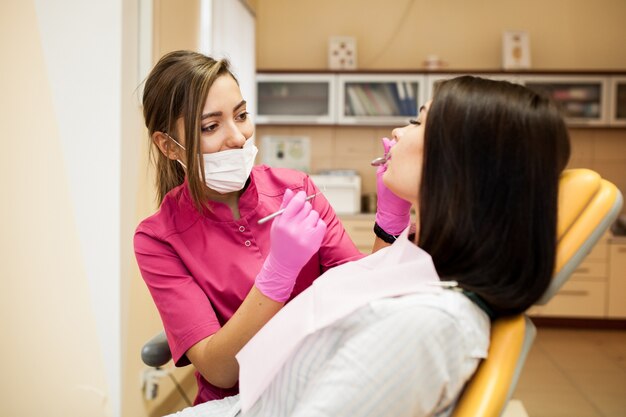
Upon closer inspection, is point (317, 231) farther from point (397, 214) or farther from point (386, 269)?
point (397, 214)

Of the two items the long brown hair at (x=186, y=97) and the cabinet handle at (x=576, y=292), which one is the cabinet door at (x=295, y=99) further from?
the long brown hair at (x=186, y=97)

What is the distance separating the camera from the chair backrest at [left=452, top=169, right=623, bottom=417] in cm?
93

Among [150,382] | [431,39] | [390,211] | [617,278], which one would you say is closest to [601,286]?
[617,278]

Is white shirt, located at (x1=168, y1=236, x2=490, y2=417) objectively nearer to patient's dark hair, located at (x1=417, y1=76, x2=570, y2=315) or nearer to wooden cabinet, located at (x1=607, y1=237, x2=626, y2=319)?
patient's dark hair, located at (x1=417, y1=76, x2=570, y2=315)

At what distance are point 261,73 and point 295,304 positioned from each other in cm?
393

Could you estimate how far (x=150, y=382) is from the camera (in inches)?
98.9

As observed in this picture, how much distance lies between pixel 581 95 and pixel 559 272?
166 inches

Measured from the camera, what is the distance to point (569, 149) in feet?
3.29

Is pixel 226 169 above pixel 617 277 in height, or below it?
above

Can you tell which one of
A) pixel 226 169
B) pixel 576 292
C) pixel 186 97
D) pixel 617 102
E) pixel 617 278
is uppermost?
pixel 617 102

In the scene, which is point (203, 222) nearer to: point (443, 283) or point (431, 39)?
point (443, 283)

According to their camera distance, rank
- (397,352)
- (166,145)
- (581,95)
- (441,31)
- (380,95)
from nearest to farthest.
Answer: (397,352) → (166,145) → (581,95) → (380,95) → (441,31)

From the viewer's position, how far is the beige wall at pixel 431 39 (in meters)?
4.93

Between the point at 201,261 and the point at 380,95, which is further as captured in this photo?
the point at 380,95
